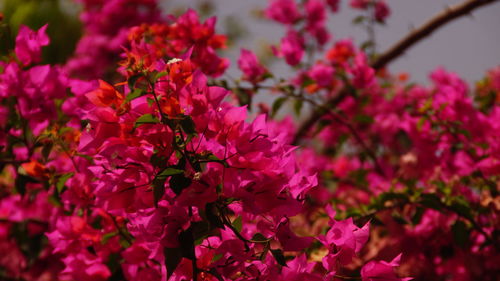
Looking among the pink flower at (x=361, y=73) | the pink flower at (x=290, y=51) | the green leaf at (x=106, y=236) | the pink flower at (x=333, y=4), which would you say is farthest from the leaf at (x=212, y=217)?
the pink flower at (x=333, y=4)

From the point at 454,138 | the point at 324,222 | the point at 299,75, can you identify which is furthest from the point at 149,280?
the point at 299,75

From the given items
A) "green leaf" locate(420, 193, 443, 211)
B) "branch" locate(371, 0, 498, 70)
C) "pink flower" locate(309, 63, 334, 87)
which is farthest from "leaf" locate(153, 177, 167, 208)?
"branch" locate(371, 0, 498, 70)

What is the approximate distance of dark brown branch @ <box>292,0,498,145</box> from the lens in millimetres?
2344

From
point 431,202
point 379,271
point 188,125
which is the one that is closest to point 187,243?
point 188,125

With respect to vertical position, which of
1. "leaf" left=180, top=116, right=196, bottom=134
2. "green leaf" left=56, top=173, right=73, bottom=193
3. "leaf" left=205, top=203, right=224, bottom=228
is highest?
"leaf" left=180, top=116, right=196, bottom=134

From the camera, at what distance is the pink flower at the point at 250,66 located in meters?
1.46

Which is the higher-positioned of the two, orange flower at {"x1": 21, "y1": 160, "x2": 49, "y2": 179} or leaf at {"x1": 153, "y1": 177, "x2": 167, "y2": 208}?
leaf at {"x1": 153, "y1": 177, "x2": 167, "y2": 208}

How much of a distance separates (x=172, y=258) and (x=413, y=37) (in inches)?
86.8

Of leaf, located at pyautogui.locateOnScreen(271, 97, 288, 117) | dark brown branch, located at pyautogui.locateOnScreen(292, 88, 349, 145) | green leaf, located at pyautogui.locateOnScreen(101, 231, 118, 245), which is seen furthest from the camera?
dark brown branch, located at pyautogui.locateOnScreen(292, 88, 349, 145)

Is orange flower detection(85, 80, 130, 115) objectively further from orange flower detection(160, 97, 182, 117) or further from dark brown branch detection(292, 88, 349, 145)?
dark brown branch detection(292, 88, 349, 145)

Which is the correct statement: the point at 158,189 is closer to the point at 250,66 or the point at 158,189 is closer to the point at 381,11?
the point at 250,66

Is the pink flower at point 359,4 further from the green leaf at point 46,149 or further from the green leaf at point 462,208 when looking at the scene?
the green leaf at point 46,149

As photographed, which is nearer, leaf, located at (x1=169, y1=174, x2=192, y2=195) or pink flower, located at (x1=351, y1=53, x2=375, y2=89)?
leaf, located at (x1=169, y1=174, x2=192, y2=195)

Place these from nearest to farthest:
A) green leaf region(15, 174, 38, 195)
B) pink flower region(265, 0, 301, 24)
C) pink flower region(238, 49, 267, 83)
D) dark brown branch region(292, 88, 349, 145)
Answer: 1. green leaf region(15, 174, 38, 195)
2. pink flower region(238, 49, 267, 83)
3. dark brown branch region(292, 88, 349, 145)
4. pink flower region(265, 0, 301, 24)
